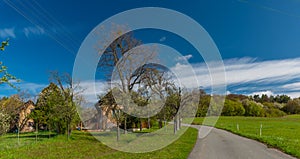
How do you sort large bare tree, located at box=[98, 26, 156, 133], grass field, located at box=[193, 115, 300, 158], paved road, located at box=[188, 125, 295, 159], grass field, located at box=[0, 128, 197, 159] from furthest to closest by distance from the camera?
large bare tree, located at box=[98, 26, 156, 133]
grass field, located at box=[193, 115, 300, 158]
grass field, located at box=[0, 128, 197, 159]
paved road, located at box=[188, 125, 295, 159]

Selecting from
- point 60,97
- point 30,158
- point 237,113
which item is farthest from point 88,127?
point 237,113

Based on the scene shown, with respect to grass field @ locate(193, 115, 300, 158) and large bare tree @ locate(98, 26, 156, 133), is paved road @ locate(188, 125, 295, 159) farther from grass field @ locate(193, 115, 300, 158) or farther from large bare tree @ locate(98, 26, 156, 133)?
large bare tree @ locate(98, 26, 156, 133)

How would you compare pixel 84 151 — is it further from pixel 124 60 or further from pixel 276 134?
pixel 276 134

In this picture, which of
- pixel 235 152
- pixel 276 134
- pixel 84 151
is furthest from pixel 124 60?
pixel 276 134

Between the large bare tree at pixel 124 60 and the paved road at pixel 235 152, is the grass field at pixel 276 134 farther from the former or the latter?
the large bare tree at pixel 124 60

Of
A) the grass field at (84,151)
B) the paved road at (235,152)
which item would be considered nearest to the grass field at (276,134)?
the paved road at (235,152)

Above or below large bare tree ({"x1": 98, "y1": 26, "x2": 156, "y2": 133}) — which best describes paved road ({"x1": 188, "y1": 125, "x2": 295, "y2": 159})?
below

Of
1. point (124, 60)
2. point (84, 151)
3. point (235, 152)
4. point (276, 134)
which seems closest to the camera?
point (235, 152)

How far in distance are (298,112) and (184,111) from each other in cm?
9162

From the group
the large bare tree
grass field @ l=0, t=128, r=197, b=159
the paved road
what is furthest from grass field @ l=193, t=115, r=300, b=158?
the large bare tree

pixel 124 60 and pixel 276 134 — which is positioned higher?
pixel 124 60

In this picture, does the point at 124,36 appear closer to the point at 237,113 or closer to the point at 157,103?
the point at 157,103

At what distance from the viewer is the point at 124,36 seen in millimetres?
21391

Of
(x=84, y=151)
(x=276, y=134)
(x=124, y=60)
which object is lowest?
(x=276, y=134)
